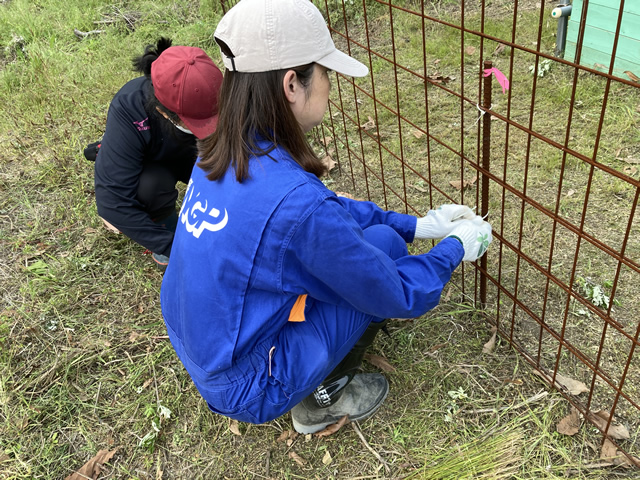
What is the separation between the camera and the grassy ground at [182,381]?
1877mm

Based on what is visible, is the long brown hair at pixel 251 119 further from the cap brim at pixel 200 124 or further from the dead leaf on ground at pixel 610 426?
the dead leaf on ground at pixel 610 426

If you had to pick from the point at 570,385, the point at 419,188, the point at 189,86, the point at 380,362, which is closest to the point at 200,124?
the point at 189,86

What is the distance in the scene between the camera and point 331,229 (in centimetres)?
132

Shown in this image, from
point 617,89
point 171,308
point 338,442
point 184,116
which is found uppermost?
point 184,116

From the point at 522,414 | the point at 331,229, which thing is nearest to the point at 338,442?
the point at 522,414

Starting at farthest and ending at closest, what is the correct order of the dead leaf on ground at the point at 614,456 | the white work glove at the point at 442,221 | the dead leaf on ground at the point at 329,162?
1. the dead leaf on ground at the point at 329,162
2. the white work glove at the point at 442,221
3. the dead leaf on ground at the point at 614,456

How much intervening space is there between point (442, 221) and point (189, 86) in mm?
1085

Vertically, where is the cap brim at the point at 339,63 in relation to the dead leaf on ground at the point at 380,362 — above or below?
above

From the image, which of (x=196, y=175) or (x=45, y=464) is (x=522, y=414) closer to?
(x=196, y=175)

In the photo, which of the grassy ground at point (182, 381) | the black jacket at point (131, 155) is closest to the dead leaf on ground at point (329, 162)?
the grassy ground at point (182, 381)

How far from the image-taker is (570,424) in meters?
1.85

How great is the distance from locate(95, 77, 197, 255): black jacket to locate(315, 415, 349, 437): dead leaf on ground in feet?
3.98

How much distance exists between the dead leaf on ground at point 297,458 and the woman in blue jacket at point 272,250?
0.38 metres

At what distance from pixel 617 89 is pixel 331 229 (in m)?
2.94
